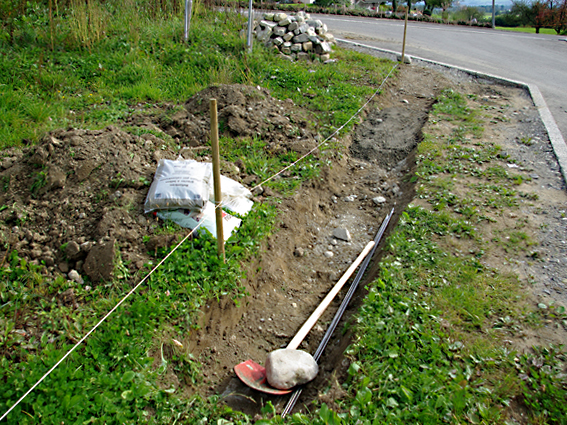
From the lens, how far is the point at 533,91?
8.46m

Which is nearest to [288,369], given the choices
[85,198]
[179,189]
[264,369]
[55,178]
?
[264,369]

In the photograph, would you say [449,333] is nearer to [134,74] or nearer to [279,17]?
[134,74]

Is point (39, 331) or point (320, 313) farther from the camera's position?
point (320, 313)

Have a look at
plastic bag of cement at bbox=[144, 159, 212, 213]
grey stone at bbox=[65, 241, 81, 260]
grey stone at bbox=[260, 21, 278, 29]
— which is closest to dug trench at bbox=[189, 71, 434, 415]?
plastic bag of cement at bbox=[144, 159, 212, 213]

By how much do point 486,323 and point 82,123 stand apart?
5170 millimetres

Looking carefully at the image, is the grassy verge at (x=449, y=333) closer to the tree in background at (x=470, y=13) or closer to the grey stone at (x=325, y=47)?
the grey stone at (x=325, y=47)

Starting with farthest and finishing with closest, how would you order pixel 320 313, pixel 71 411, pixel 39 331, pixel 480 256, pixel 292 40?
pixel 292 40
pixel 480 256
pixel 320 313
pixel 39 331
pixel 71 411

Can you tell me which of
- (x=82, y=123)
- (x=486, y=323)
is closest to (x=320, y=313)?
(x=486, y=323)

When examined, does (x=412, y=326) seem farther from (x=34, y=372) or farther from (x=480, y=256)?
(x=34, y=372)

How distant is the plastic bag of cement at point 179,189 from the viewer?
3.53 metres

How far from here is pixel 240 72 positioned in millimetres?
7559

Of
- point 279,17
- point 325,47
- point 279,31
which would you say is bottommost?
point 325,47

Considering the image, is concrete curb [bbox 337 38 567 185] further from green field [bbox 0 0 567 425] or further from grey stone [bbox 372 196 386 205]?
grey stone [bbox 372 196 386 205]

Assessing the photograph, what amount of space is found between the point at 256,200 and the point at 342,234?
1.10 metres
